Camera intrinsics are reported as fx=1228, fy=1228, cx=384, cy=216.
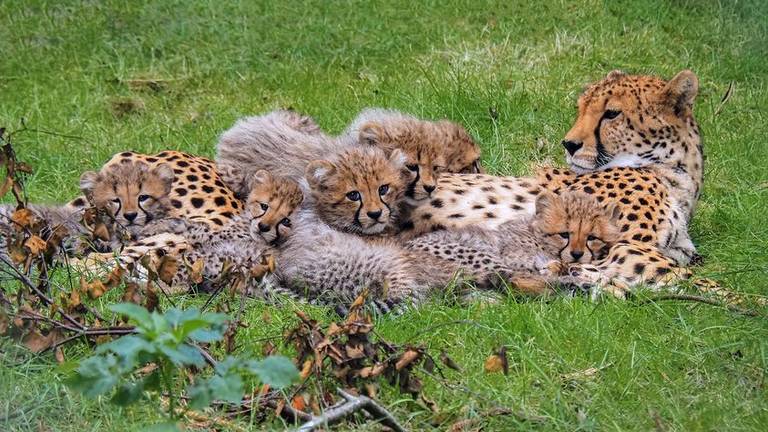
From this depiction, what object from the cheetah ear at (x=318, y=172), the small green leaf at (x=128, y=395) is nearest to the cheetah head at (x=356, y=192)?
the cheetah ear at (x=318, y=172)

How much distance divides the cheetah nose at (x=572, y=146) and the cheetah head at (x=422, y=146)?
0.52 meters

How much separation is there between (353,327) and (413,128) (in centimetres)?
239

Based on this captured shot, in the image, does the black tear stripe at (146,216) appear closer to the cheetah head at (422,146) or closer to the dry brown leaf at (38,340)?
the cheetah head at (422,146)

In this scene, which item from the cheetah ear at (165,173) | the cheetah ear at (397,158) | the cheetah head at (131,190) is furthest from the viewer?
the cheetah ear at (165,173)

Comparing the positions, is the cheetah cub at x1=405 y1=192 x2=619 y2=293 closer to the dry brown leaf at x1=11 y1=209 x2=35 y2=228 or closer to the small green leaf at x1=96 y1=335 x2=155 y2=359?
the dry brown leaf at x1=11 y1=209 x2=35 y2=228

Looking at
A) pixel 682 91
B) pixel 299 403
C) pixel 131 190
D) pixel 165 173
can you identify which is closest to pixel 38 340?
pixel 299 403

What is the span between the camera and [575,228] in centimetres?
570

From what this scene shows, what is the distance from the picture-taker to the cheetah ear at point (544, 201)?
18.9 feet

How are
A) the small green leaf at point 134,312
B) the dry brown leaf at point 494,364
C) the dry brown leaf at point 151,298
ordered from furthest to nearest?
the dry brown leaf at point 151,298 < the dry brown leaf at point 494,364 < the small green leaf at point 134,312

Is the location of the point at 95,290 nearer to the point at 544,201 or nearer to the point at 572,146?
the point at 544,201

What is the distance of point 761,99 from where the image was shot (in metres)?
8.34

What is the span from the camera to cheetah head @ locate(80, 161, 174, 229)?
20.0ft

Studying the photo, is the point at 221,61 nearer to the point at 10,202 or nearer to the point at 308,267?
the point at 10,202

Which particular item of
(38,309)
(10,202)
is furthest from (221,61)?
(38,309)
